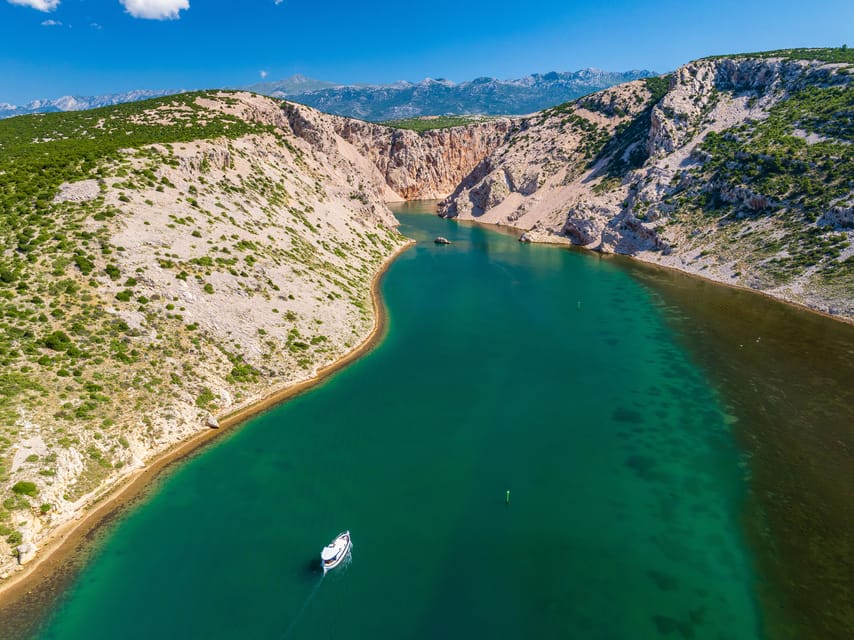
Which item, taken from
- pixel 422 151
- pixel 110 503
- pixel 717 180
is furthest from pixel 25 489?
pixel 422 151

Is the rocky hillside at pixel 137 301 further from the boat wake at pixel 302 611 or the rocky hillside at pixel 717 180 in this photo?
the rocky hillside at pixel 717 180

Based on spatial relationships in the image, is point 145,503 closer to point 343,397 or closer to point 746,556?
point 343,397

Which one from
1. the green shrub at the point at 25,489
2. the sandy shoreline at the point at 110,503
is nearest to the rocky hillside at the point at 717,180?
the sandy shoreline at the point at 110,503

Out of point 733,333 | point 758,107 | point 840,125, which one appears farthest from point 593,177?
point 733,333

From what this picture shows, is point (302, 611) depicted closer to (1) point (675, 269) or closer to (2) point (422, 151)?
(1) point (675, 269)

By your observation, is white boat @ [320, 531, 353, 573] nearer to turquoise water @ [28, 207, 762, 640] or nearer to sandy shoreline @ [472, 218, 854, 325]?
turquoise water @ [28, 207, 762, 640]

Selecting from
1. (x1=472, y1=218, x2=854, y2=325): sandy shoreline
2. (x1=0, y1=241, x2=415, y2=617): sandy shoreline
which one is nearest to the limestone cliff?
(x1=472, y1=218, x2=854, y2=325): sandy shoreline
